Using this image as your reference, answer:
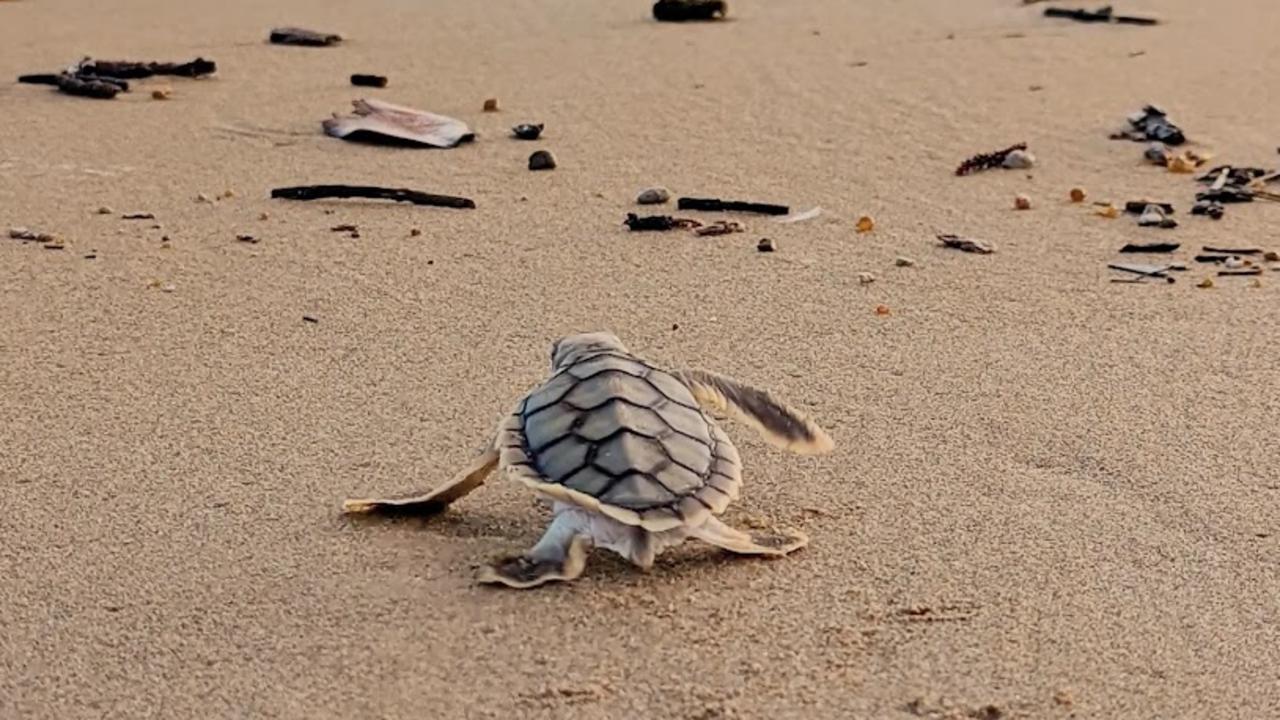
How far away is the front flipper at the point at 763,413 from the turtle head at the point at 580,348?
5.8 inches

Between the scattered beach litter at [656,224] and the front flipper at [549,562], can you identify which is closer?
the front flipper at [549,562]

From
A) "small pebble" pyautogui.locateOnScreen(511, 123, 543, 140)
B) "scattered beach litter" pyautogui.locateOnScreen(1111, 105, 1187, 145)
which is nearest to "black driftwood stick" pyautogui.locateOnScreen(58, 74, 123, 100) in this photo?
"small pebble" pyautogui.locateOnScreen(511, 123, 543, 140)

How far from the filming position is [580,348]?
3.69 m

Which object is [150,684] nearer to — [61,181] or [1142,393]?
[1142,393]

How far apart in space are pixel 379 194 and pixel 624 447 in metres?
2.57

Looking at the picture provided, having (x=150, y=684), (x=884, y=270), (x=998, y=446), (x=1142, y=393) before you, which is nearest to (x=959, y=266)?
(x=884, y=270)

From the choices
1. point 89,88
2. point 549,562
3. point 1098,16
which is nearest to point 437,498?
point 549,562

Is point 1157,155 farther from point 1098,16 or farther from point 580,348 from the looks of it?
point 580,348

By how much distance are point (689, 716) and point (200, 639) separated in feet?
2.47

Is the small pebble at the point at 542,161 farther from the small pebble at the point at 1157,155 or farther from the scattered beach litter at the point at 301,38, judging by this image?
the scattered beach litter at the point at 301,38

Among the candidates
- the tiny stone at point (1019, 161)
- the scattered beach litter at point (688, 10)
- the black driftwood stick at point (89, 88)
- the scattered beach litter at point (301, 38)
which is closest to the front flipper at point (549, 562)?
the tiny stone at point (1019, 161)

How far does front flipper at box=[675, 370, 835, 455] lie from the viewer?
3619 mm

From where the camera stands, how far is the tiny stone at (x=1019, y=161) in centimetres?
607

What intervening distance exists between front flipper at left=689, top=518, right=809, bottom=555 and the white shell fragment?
3124 millimetres
